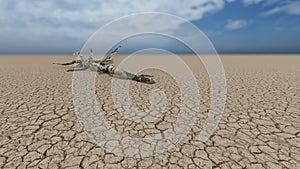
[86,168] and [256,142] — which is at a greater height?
[256,142]

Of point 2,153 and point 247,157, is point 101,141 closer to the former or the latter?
point 2,153

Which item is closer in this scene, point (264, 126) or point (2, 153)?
point (2, 153)

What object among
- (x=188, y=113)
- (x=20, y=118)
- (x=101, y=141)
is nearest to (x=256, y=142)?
(x=188, y=113)

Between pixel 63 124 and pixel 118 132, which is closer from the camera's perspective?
pixel 118 132

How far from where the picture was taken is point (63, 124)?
9.36ft

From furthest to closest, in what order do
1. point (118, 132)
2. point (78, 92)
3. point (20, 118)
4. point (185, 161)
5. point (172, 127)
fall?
point (78, 92)
point (20, 118)
point (172, 127)
point (118, 132)
point (185, 161)

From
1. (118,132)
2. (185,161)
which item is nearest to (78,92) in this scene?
(118,132)

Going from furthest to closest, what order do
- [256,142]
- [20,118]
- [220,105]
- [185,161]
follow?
[220,105] < [20,118] < [256,142] < [185,161]

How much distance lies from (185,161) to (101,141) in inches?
44.7

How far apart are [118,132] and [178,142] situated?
0.90 meters

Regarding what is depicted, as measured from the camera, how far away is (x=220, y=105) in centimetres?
388

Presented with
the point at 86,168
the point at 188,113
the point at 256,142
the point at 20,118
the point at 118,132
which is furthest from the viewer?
the point at 188,113

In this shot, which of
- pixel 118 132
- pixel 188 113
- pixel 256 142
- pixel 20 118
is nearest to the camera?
pixel 256 142

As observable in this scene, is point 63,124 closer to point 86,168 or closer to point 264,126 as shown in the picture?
point 86,168
